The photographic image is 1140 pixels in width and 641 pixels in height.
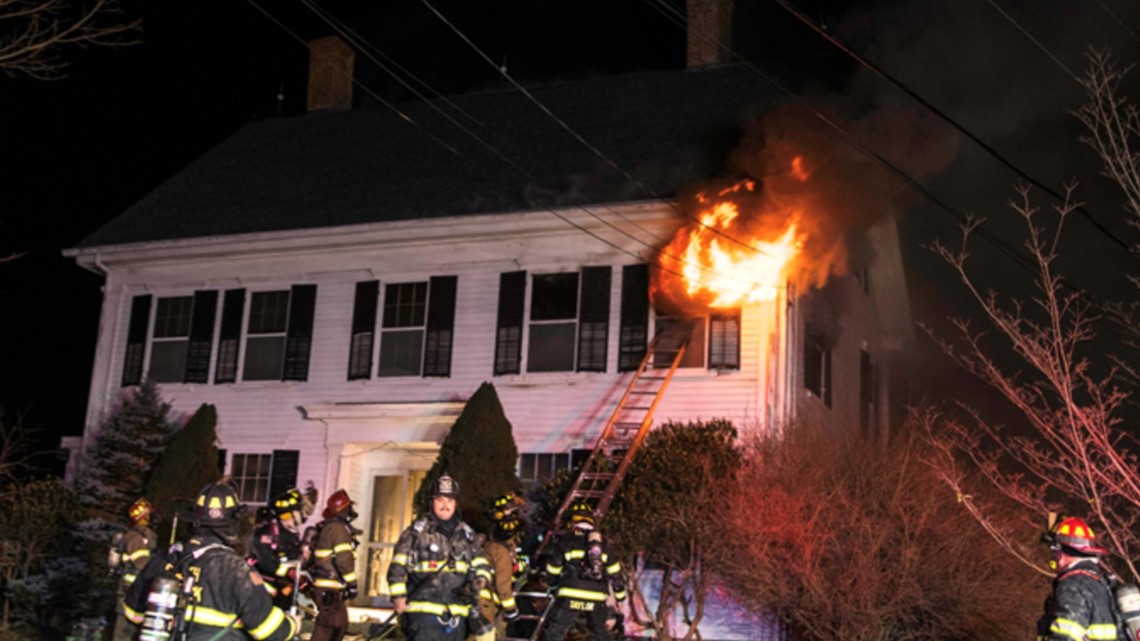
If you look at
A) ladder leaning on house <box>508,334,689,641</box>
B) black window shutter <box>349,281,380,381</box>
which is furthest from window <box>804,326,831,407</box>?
black window shutter <box>349,281,380,381</box>

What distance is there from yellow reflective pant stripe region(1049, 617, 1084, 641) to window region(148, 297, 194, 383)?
15.9 metres

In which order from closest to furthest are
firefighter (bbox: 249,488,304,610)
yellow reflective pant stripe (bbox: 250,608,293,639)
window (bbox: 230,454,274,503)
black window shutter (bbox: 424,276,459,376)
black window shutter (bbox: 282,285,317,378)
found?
yellow reflective pant stripe (bbox: 250,608,293,639) → firefighter (bbox: 249,488,304,610) → black window shutter (bbox: 424,276,459,376) → window (bbox: 230,454,274,503) → black window shutter (bbox: 282,285,317,378)

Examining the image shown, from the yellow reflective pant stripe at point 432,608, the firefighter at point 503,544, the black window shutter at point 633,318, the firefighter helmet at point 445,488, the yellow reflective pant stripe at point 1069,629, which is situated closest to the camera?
the yellow reflective pant stripe at point 1069,629

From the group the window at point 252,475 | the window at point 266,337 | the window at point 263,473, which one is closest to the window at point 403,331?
the window at point 266,337

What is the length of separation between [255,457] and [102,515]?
245cm

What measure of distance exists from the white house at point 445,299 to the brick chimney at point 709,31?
480 millimetres

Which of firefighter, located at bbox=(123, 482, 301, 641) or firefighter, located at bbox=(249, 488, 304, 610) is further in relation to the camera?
firefighter, located at bbox=(249, 488, 304, 610)

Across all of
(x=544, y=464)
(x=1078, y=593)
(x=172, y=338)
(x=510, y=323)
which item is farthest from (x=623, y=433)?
(x=1078, y=593)

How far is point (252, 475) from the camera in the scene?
1947cm

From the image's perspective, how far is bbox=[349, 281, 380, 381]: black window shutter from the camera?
19094 mm

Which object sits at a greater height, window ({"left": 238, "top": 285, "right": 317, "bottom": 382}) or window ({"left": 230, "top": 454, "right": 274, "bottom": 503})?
window ({"left": 238, "top": 285, "right": 317, "bottom": 382})

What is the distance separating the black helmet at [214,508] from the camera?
666cm

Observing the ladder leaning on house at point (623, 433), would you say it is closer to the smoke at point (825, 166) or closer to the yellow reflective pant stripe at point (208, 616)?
the smoke at point (825, 166)

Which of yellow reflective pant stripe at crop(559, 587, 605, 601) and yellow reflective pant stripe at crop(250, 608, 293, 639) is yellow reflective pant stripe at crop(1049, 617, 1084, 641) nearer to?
yellow reflective pant stripe at crop(250, 608, 293, 639)
